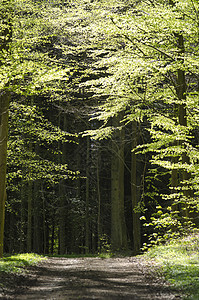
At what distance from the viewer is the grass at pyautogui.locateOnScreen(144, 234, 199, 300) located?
6019 mm

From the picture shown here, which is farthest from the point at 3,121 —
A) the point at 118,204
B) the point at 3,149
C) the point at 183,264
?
the point at 118,204

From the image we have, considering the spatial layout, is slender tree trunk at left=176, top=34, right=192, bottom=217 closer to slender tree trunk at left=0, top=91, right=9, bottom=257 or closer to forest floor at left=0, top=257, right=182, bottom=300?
forest floor at left=0, top=257, right=182, bottom=300

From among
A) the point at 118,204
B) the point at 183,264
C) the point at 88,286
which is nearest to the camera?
the point at 88,286

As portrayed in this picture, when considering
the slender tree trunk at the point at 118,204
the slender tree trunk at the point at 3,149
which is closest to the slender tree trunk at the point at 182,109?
the slender tree trunk at the point at 3,149

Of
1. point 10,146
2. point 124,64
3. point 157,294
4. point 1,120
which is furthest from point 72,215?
point 157,294

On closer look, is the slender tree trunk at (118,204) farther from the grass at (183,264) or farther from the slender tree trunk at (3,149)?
the slender tree trunk at (3,149)

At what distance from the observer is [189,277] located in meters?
6.58

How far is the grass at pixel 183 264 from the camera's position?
19.7 feet

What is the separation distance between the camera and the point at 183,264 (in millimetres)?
7984

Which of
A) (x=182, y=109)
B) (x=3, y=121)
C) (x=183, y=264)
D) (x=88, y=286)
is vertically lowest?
(x=88, y=286)

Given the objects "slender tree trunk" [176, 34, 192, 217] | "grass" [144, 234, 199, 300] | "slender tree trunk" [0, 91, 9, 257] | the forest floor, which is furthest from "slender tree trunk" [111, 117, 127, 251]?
the forest floor

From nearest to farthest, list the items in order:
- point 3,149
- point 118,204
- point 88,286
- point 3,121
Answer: point 88,286 < point 3,149 < point 3,121 < point 118,204

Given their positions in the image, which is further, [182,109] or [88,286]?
[182,109]

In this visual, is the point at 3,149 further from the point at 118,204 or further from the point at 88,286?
the point at 118,204
